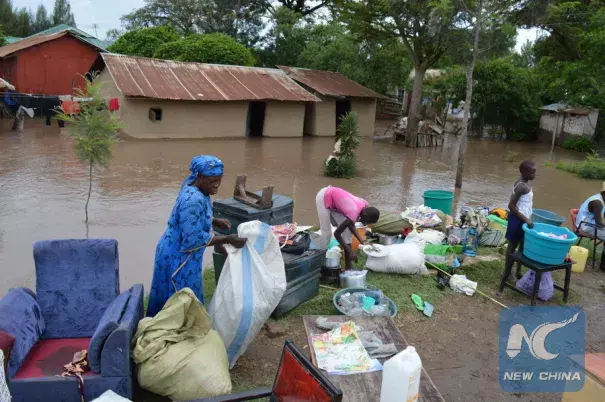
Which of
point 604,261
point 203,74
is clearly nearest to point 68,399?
point 604,261

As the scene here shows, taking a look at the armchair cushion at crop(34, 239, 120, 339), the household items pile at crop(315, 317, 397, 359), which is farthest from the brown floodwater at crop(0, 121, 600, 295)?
the household items pile at crop(315, 317, 397, 359)

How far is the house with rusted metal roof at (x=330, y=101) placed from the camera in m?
21.8

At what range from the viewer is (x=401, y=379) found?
2541 mm

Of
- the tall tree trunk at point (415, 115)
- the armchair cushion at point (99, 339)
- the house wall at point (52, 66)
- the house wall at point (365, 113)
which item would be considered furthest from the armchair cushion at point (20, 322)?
the house wall at point (52, 66)

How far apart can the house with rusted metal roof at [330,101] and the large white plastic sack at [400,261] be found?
52.3 ft

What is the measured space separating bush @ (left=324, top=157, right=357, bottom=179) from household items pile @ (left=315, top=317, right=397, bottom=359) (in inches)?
383

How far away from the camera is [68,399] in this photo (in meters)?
2.89

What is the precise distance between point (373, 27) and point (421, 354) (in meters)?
19.6

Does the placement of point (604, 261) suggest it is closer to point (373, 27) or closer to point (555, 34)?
point (373, 27)

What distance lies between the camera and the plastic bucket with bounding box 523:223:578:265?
16.7 feet

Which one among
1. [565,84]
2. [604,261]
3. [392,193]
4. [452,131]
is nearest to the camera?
[604,261]

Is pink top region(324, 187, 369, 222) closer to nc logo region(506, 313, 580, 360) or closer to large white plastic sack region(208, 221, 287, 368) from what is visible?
large white plastic sack region(208, 221, 287, 368)

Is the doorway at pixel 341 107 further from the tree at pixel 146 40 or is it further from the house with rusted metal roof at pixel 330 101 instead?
the tree at pixel 146 40

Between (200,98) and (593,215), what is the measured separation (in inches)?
558
